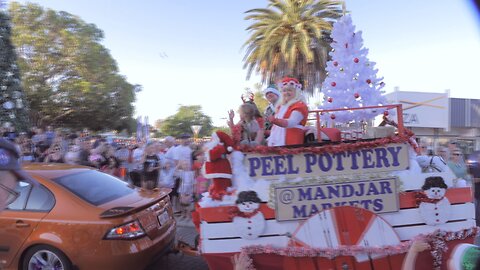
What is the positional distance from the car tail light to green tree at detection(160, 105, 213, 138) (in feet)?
245

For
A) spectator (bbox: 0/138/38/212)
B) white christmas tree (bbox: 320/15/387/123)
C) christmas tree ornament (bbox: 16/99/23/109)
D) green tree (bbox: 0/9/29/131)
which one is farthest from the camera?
christmas tree ornament (bbox: 16/99/23/109)

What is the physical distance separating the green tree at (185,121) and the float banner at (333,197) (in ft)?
247

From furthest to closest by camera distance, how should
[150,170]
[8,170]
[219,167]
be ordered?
[150,170] → [219,167] → [8,170]

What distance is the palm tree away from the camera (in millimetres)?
15440

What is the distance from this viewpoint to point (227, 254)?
128 inches

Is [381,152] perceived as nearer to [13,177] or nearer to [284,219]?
[284,219]

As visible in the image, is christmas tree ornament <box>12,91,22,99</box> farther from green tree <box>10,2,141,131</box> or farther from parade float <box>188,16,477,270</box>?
parade float <box>188,16,477,270</box>

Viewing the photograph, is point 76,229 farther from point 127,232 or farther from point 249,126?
point 249,126

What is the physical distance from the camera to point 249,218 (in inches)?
127

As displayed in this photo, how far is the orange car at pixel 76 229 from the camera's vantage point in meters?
3.75

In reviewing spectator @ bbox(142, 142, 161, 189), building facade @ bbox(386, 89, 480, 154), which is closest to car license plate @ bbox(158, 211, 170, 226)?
spectator @ bbox(142, 142, 161, 189)

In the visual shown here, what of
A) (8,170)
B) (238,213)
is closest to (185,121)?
(238,213)

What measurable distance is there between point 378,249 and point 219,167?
Result: 1.55 meters

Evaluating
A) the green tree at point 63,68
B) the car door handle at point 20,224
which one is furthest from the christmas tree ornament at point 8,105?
the car door handle at point 20,224
